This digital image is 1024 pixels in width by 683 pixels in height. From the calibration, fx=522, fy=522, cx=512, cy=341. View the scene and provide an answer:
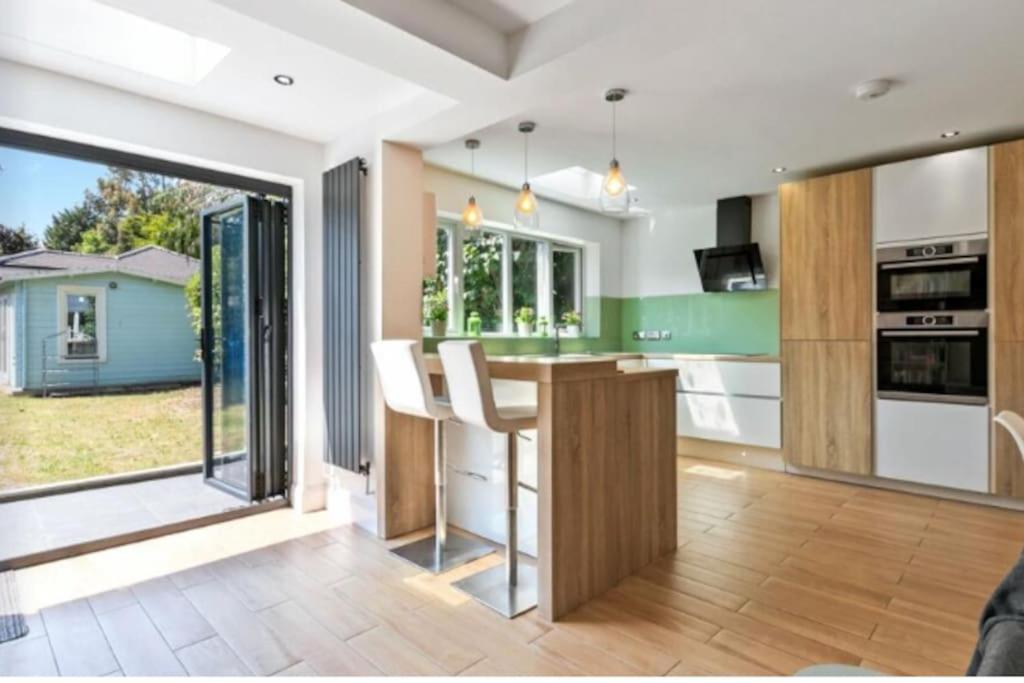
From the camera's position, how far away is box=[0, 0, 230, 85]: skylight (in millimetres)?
2031

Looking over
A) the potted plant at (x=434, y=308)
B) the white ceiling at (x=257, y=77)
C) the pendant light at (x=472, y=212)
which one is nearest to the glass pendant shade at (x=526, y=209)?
the pendant light at (x=472, y=212)

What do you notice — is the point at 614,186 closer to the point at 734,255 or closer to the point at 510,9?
the point at 510,9

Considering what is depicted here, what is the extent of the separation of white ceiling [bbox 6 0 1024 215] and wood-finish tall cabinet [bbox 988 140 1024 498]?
11.1 inches

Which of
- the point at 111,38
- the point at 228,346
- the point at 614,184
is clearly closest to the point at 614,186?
the point at 614,184

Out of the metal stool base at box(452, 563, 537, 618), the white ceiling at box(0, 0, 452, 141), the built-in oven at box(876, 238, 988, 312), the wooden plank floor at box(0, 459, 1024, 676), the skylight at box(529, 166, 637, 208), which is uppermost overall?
the skylight at box(529, 166, 637, 208)

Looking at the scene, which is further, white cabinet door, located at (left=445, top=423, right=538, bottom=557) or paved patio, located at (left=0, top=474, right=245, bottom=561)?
paved patio, located at (left=0, top=474, right=245, bottom=561)

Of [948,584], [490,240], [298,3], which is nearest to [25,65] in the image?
[298,3]

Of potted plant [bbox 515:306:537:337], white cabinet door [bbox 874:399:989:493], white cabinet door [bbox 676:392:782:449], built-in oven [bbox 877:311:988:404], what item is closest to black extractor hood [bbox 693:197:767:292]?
white cabinet door [bbox 676:392:782:449]

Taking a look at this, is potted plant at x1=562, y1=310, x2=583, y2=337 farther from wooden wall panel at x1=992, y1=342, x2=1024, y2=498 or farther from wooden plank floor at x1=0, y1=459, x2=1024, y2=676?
wooden wall panel at x1=992, y1=342, x2=1024, y2=498

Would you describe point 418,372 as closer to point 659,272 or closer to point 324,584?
point 324,584

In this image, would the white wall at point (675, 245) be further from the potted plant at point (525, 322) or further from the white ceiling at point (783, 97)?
the potted plant at point (525, 322)

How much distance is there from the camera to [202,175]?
3006 mm

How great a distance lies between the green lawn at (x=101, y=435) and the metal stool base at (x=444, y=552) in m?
2.42

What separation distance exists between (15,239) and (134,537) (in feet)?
5.36
